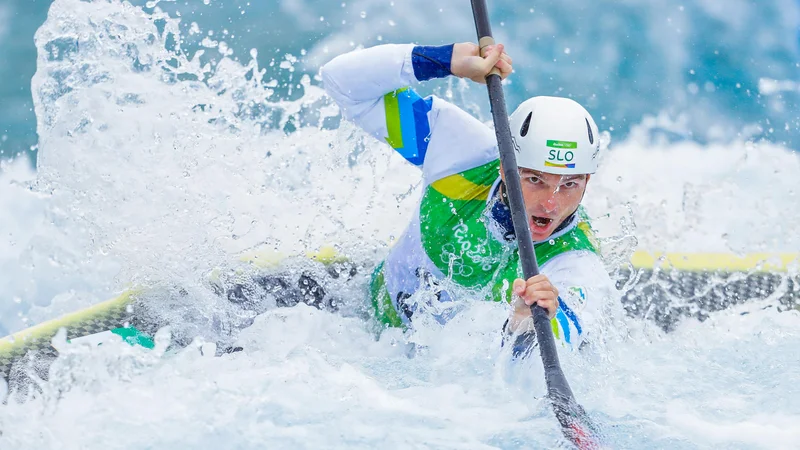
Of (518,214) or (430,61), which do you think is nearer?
(518,214)

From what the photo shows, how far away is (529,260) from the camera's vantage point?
2227 millimetres

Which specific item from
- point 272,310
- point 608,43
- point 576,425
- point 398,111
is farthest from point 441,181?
point 608,43

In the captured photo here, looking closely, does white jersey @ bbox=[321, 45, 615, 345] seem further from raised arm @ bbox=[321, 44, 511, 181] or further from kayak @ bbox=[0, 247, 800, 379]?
kayak @ bbox=[0, 247, 800, 379]

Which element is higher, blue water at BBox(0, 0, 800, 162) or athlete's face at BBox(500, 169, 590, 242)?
blue water at BBox(0, 0, 800, 162)

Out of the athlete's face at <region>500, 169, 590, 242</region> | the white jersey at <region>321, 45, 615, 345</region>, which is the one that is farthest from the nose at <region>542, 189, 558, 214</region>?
the white jersey at <region>321, 45, 615, 345</region>

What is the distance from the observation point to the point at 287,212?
3406 mm

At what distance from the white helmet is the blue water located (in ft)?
12.8

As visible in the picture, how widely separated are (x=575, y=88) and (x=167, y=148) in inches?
164

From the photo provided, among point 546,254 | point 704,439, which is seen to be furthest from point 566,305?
point 704,439

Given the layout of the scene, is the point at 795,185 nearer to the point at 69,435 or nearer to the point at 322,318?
the point at 322,318

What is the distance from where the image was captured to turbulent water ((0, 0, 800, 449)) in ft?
6.88

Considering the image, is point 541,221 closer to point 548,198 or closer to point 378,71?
point 548,198

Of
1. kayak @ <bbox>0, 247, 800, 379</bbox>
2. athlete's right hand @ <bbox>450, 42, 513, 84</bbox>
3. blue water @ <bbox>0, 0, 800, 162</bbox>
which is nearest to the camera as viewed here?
athlete's right hand @ <bbox>450, 42, 513, 84</bbox>

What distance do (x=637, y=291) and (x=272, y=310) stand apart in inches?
57.7
